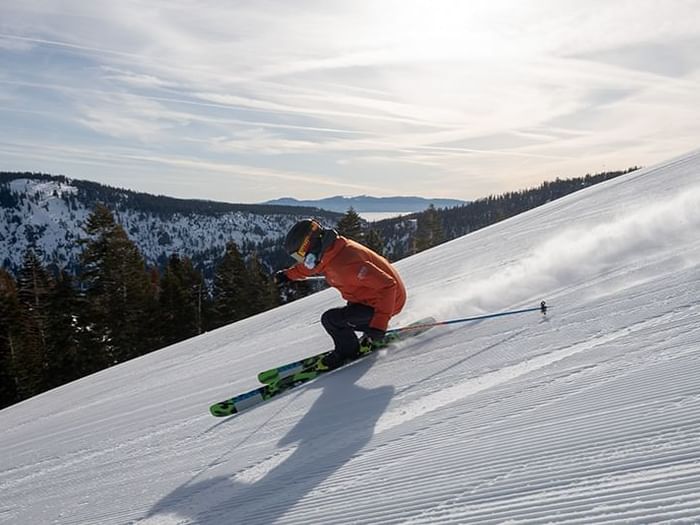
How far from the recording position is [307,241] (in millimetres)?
5676

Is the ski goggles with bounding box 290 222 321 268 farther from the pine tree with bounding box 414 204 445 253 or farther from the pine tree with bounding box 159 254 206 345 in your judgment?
the pine tree with bounding box 414 204 445 253

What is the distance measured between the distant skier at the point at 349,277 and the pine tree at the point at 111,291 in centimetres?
2566

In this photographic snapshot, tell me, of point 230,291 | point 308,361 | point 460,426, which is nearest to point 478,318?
point 308,361

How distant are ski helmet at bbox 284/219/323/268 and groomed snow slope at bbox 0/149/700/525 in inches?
51.8

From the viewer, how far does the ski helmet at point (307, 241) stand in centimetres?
567

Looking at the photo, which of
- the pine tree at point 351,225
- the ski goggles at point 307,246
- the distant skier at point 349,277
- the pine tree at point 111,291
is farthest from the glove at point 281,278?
the pine tree at point 351,225

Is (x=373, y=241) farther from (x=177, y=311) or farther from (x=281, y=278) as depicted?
(x=281, y=278)

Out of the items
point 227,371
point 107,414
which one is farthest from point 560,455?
point 107,414

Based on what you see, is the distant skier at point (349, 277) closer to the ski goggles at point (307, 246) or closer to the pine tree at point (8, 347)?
the ski goggles at point (307, 246)

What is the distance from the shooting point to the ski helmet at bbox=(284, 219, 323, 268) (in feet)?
18.6

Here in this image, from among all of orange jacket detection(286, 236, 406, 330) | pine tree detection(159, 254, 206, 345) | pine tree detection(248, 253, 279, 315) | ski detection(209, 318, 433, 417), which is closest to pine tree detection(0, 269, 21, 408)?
pine tree detection(159, 254, 206, 345)

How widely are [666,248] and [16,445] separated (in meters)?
8.90

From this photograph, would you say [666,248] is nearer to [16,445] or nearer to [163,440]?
[163,440]

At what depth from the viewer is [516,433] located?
9.95ft
